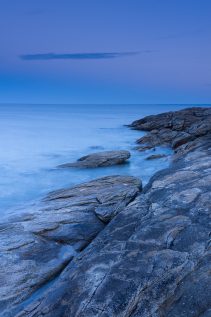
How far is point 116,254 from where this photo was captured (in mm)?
7125

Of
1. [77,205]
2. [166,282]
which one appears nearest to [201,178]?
[77,205]

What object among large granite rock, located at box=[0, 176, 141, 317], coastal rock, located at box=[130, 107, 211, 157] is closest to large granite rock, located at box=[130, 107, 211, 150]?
coastal rock, located at box=[130, 107, 211, 157]

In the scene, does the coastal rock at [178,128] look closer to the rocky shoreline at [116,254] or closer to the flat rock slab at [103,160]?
the flat rock slab at [103,160]

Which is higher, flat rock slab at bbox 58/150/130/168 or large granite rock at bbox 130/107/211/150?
large granite rock at bbox 130/107/211/150

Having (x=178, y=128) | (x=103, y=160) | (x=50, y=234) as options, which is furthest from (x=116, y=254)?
(x=178, y=128)

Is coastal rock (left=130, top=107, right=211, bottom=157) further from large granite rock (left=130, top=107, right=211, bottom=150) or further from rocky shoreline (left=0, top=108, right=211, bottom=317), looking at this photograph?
rocky shoreline (left=0, top=108, right=211, bottom=317)

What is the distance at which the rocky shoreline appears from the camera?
5.85 meters

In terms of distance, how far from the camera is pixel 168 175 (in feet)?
38.4

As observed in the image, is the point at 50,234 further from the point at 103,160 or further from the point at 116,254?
the point at 103,160

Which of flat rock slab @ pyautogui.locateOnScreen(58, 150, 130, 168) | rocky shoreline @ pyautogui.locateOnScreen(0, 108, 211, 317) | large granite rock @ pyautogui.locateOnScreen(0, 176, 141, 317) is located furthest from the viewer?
flat rock slab @ pyautogui.locateOnScreen(58, 150, 130, 168)

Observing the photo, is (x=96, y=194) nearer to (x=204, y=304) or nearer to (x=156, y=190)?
(x=156, y=190)

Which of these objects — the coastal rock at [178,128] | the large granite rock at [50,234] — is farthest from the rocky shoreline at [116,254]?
the coastal rock at [178,128]

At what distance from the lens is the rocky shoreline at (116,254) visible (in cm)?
585

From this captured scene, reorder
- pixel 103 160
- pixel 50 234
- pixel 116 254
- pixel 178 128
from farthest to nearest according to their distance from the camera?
pixel 178 128, pixel 103 160, pixel 50 234, pixel 116 254
